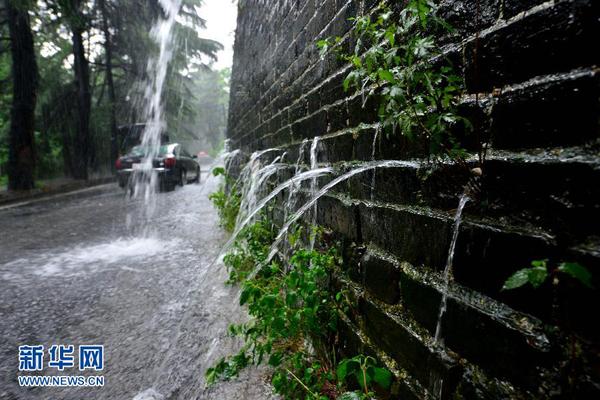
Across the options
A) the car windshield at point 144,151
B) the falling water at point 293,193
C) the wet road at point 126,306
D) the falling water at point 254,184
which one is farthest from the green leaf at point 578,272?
the car windshield at point 144,151

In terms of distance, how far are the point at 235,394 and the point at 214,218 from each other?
4.99 m

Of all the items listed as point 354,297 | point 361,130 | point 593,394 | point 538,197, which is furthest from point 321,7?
point 593,394

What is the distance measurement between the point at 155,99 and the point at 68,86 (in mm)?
5376

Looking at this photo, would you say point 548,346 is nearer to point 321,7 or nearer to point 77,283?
point 321,7

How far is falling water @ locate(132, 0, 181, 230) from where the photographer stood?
33.7 ft

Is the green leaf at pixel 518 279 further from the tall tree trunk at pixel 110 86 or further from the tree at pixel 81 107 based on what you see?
the tall tree trunk at pixel 110 86

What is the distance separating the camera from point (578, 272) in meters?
0.63

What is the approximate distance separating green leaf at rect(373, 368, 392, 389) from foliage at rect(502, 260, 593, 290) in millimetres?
643

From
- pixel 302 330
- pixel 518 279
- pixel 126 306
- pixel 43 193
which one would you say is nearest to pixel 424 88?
pixel 518 279

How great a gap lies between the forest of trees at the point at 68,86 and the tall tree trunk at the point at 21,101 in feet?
0.08

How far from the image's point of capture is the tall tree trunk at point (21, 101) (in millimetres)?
10007

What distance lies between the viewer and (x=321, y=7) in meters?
2.15

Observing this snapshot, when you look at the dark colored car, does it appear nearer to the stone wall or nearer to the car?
the car

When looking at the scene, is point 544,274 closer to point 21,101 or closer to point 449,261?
point 449,261
